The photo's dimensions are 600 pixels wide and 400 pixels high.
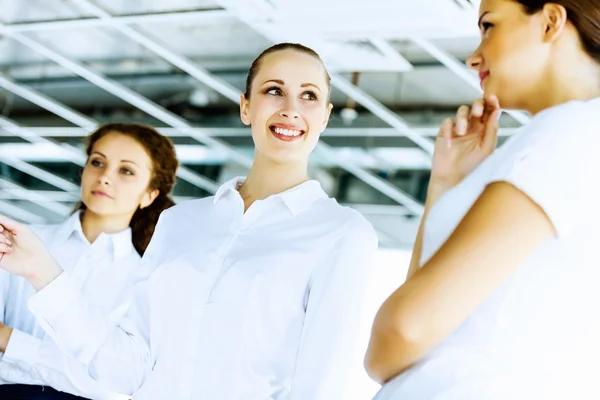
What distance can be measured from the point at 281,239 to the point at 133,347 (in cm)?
48

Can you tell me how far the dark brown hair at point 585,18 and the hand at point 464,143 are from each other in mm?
194

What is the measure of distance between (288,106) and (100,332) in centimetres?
75

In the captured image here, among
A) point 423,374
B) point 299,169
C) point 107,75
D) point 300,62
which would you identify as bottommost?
point 423,374

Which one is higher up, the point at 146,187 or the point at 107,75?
the point at 107,75

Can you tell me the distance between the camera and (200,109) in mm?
9625

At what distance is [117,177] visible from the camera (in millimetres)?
3156

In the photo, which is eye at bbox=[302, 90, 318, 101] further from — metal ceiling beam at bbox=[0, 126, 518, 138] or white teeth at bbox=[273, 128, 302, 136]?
metal ceiling beam at bbox=[0, 126, 518, 138]

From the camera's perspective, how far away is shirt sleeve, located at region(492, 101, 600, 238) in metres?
1.11

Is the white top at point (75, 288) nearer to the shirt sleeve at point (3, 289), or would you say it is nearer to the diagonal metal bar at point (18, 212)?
the shirt sleeve at point (3, 289)

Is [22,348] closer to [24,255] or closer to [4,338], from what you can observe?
[4,338]

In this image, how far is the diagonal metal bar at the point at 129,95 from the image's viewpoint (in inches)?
319

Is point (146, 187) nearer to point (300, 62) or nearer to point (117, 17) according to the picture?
point (300, 62)

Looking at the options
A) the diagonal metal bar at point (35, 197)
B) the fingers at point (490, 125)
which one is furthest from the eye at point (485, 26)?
the diagonal metal bar at point (35, 197)

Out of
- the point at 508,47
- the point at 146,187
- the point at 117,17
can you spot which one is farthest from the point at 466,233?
the point at 117,17
